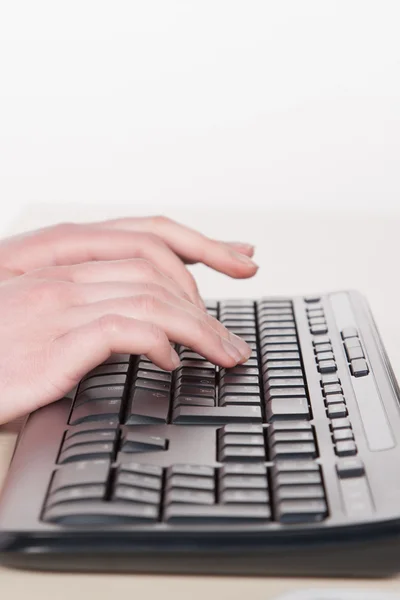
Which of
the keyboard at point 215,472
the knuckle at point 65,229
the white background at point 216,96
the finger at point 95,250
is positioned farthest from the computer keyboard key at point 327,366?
the white background at point 216,96

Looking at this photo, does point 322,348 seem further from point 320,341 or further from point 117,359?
point 117,359

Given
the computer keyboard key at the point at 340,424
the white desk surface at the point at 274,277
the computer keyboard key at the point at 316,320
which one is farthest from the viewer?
the computer keyboard key at the point at 316,320

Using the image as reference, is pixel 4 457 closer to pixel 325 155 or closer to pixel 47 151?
pixel 325 155

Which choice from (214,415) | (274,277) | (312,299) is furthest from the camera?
(274,277)

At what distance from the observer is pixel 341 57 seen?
72.4 inches

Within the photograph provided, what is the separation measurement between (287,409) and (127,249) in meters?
0.31

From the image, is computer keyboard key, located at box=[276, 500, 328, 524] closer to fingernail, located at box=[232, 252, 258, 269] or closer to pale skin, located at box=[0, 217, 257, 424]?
pale skin, located at box=[0, 217, 257, 424]

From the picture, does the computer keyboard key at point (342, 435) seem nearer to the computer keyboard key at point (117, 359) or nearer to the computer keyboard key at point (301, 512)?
the computer keyboard key at point (301, 512)

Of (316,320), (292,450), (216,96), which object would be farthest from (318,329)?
(216,96)

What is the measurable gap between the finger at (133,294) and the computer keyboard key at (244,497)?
0.21 metres

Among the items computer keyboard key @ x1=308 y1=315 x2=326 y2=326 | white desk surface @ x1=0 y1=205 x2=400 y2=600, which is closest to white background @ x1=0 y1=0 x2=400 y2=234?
white desk surface @ x1=0 y1=205 x2=400 y2=600

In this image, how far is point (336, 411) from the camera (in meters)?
0.57

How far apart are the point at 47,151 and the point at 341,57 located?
0.77 m

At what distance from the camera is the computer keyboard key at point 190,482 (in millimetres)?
472
